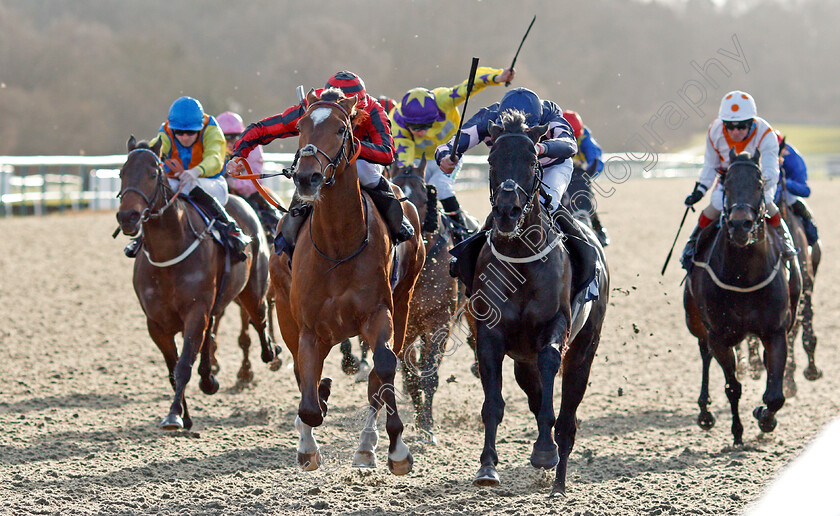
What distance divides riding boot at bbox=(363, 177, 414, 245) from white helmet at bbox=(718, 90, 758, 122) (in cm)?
277

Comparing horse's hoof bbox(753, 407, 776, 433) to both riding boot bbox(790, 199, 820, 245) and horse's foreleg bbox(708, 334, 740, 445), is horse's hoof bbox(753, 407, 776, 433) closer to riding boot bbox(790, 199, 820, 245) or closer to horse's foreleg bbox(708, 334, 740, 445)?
horse's foreleg bbox(708, 334, 740, 445)

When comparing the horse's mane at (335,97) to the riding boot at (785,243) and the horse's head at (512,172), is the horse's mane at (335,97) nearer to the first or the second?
the horse's head at (512,172)

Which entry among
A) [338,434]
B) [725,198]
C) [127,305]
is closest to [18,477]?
[338,434]

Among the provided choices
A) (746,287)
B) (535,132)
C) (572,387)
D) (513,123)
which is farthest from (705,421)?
(513,123)

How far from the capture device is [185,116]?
6.99m

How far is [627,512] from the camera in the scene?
15.7 feet

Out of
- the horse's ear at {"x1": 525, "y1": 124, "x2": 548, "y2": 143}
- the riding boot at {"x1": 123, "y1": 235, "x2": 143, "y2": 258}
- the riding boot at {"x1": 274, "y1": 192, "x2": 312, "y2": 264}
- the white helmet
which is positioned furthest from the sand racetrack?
the white helmet

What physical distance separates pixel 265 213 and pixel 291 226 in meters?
3.79

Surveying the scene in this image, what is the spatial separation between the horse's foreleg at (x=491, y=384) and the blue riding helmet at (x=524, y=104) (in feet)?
4.13

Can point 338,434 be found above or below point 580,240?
below

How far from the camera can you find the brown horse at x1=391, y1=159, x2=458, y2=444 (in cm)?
646

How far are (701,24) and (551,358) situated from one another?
50.9m

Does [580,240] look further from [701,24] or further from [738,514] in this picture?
[701,24]

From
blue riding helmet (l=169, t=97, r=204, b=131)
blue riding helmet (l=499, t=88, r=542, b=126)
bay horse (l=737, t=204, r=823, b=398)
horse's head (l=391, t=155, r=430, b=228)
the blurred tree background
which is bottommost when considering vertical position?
bay horse (l=737, t=204, r=823, b=398)
